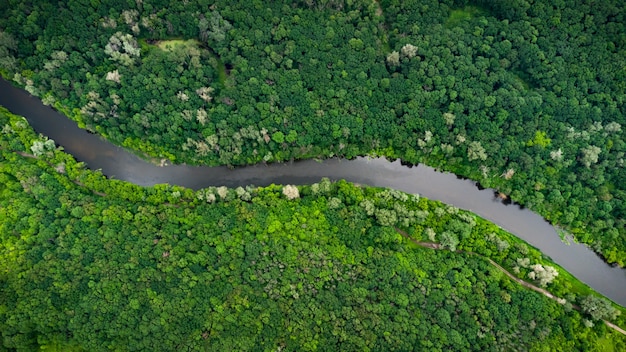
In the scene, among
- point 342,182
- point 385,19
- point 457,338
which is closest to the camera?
point 457,338

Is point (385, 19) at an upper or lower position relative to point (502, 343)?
upper

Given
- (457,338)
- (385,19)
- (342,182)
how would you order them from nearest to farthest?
(457,338)
(342,182)
(385,19)

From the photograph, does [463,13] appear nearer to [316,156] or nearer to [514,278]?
[316,156]

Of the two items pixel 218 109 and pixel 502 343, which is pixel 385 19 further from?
pixel 502 343

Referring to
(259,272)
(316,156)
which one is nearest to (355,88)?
(316,156)

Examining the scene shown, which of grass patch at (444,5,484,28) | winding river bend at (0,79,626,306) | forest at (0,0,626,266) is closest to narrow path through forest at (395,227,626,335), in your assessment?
winding river bend at (0,79,626,306)

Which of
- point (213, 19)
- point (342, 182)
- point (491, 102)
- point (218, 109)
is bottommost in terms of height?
point (342, 182)

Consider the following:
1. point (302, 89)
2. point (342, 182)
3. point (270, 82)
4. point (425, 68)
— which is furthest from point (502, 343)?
point (270, 82)

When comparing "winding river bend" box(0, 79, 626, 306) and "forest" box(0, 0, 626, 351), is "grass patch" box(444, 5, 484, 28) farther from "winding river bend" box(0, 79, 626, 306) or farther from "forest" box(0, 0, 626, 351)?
"winding river bend" box(0, 79, 626, 306)
